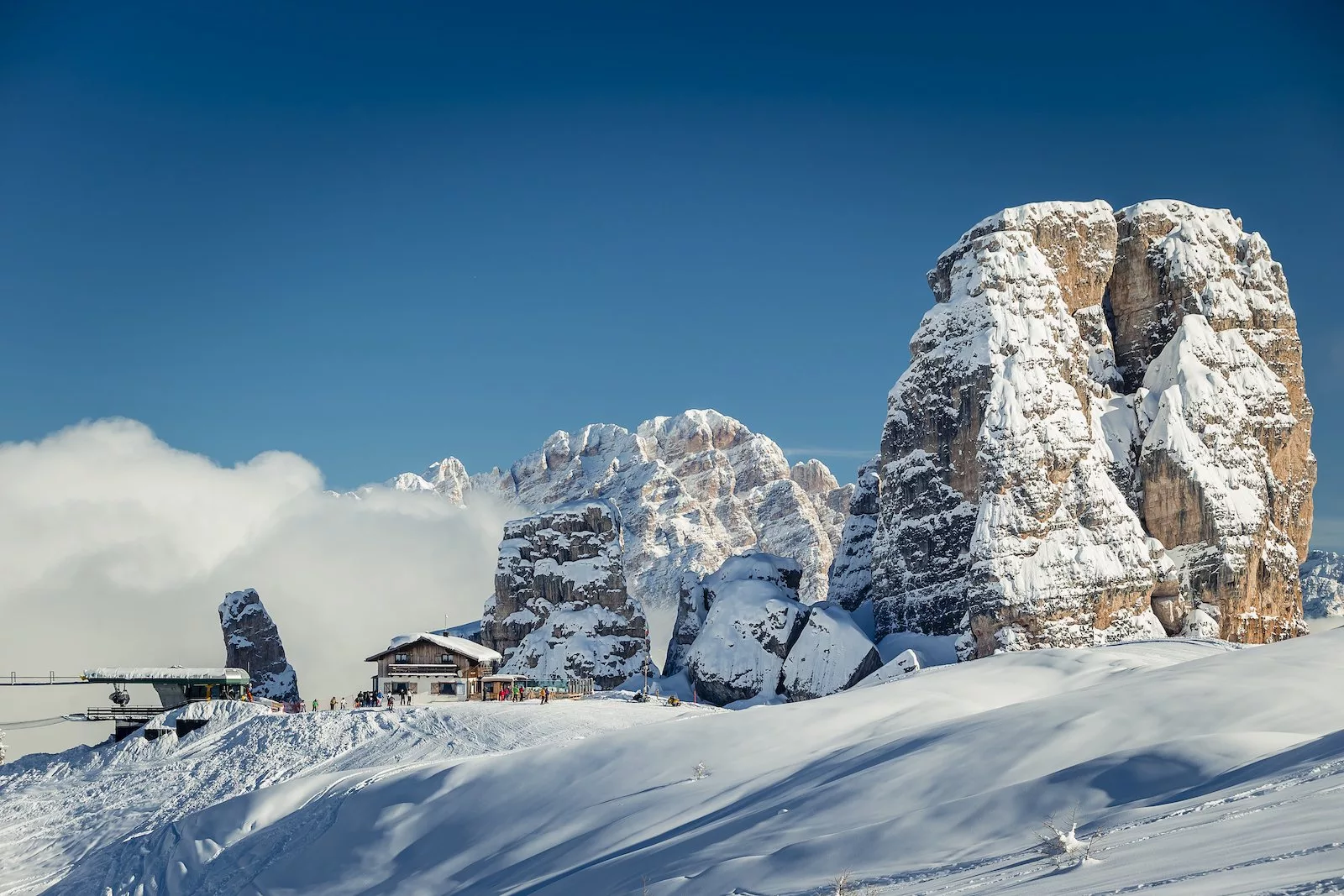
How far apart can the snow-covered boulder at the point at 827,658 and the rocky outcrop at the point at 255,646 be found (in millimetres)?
41148

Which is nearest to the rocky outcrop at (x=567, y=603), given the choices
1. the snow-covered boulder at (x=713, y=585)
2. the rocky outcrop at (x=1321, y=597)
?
the snow-covered boulder at (x=713, y=585)

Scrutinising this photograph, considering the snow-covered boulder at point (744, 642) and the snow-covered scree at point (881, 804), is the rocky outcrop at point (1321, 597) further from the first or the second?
the snow-covered scree at point (881, 804)

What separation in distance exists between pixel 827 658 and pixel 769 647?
6.43 meters

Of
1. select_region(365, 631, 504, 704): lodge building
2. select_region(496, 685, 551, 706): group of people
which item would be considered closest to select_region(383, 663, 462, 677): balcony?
select_region(365, 631, 504, 704): lodge building

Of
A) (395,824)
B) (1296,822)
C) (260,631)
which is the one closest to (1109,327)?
(260,631)

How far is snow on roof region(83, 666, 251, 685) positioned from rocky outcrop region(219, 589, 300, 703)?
2897cm

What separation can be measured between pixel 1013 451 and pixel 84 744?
55068 millimetres

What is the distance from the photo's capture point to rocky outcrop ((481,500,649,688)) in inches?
3467

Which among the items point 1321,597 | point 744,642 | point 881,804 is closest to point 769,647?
point 744,642

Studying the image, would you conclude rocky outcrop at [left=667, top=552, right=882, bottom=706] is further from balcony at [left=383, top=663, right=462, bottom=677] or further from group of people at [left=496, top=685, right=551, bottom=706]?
balcony at [left=383, top=663, right=462, bottom=677]

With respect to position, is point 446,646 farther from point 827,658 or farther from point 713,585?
point 713,585

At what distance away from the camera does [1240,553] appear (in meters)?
80.0

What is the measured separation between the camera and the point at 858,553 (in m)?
96.9

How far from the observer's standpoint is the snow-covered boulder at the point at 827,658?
75562mm
